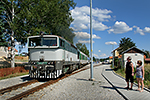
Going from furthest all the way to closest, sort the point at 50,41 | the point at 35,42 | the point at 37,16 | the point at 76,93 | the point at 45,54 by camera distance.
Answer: the point at 37,16 → the point at 35,42 → the point at 50,41 → the point at 45,54 → the point at 76,93

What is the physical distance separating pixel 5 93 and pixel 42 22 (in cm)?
1707

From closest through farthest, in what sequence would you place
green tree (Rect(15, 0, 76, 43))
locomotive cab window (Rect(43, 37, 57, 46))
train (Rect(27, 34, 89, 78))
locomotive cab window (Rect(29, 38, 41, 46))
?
1. train (Rect(27, 34, 89, 78))
2. locomotive cab window (Rect(43, 37, 57, 46))
3. locomotive cab window (Rect(29, 38, 41, 46))
4. green tree (Rect(15, 0, 76, 43))

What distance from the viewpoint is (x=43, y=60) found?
10.5 metres

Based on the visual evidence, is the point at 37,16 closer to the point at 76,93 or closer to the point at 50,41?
the point at 50,41

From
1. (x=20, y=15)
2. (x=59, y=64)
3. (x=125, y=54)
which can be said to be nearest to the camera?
(x=59, y=64)

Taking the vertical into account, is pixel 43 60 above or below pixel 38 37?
below

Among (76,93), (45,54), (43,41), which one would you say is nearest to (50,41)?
(43,41)

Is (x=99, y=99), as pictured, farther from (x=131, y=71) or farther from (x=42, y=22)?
(x=42, y=22)

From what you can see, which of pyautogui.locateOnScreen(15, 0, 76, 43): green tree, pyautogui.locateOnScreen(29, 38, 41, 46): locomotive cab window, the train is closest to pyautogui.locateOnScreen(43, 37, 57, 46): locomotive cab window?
the train

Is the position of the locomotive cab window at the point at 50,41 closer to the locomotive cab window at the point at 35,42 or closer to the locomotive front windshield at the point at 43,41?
the locomotive front windshield at the point at 43,41

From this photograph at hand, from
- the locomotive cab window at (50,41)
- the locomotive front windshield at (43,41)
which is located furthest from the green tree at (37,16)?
the locomotive cab window at (50,41)

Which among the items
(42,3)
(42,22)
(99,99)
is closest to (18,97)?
(99,99)

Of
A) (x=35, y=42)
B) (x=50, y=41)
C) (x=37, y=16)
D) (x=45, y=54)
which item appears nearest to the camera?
(x=45, y=54)

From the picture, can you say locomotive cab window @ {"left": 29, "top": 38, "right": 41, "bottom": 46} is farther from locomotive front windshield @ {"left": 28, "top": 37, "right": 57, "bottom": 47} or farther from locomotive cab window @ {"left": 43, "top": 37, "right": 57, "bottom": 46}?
locomotive cab window @ {"left": 43, "top": 37, "right": 57, "bottom": 46}
